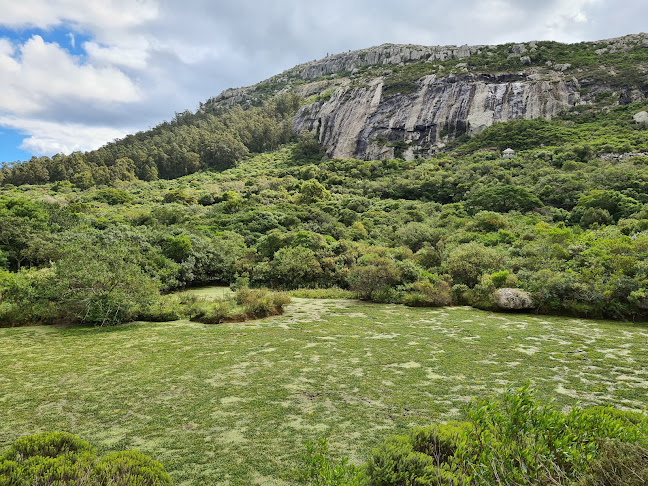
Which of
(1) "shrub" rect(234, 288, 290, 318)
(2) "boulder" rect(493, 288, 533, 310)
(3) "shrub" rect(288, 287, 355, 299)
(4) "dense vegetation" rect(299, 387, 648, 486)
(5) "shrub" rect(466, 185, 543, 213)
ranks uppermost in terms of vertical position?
(5) "shrub" rect(466, 185, 543, 213)

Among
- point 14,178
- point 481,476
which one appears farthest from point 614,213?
point 14,178

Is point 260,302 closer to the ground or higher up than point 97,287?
closer to the ground

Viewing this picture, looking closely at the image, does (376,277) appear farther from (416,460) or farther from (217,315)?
(416,460)

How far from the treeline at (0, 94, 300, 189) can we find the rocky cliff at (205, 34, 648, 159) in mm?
12081

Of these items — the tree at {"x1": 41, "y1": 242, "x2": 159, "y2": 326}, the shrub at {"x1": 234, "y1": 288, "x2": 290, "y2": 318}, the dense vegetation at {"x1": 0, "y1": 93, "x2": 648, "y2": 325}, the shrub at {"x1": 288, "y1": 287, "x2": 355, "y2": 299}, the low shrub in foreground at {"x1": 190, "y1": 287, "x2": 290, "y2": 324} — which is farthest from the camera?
the shrub at {"x1": 288, "y1": 287, "x2": 355, "y2": 299}

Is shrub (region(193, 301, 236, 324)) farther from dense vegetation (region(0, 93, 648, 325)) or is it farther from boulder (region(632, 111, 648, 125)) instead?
boulder (region(632, 111, 648, 125))

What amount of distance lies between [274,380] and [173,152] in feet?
254

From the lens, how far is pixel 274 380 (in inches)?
256

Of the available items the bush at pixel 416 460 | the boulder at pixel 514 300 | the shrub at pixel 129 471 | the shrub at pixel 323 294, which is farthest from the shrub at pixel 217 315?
the boulder at pixel 514 300

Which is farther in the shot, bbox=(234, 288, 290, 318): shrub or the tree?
bbox=(234, 288, 290, 318): shrub

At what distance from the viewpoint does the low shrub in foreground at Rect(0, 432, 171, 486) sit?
Answer: 265cm

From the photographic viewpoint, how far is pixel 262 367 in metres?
7.27

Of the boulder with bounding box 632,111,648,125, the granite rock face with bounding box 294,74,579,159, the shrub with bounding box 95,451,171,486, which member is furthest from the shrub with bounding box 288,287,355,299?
the boulder with bounding box 632,111,648,125

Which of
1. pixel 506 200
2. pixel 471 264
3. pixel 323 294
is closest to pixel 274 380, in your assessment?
pixel 323 294
